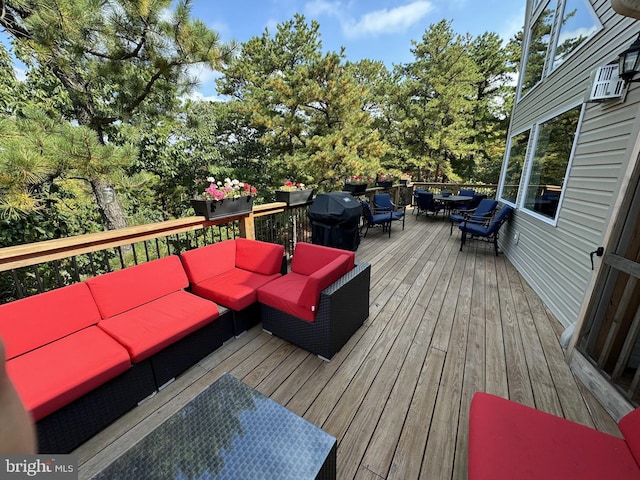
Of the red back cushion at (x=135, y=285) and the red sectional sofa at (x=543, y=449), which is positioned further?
the red back cushion at (x=135, y=285)

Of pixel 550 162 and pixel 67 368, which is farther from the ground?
pixel 550 162

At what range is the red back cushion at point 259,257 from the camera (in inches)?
105

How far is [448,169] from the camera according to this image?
526 inches

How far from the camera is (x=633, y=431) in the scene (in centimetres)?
104

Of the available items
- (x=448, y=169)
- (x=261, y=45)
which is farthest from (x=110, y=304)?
(x=448, y=169)

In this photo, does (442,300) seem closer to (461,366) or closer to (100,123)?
(461,366)

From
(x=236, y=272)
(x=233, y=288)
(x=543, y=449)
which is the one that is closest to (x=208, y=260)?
(x=236, y=272)

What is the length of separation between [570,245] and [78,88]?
22.5ft

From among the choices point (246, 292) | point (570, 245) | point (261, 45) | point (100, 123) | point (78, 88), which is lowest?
point (246, 292)

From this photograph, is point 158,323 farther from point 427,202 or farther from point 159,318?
point 427,202

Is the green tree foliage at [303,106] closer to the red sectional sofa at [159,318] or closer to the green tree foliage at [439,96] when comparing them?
the green tree foliage at [439,96]

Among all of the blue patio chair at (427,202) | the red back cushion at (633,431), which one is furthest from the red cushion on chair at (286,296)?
the blue patio chair at (427,202)

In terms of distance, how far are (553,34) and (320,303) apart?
5.09 m

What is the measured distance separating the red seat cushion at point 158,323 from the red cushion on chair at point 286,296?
0.42 meters
